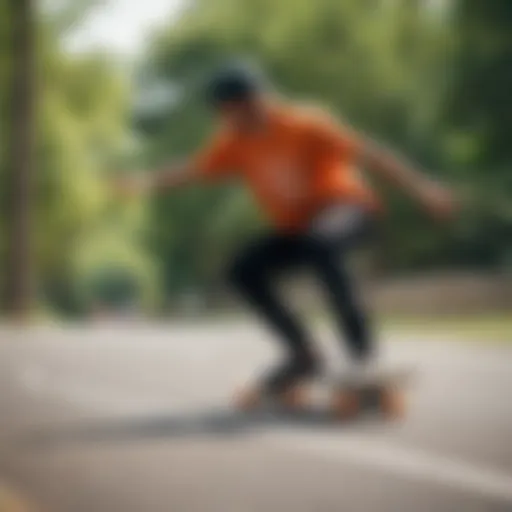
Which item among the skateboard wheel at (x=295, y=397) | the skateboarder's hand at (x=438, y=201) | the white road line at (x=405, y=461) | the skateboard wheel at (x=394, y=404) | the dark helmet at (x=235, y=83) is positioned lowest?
the white road line at (x=405, y=461)

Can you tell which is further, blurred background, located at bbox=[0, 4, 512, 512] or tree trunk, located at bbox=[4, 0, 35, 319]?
tree trunk, located at bbox=[4, 0, 35, 319]

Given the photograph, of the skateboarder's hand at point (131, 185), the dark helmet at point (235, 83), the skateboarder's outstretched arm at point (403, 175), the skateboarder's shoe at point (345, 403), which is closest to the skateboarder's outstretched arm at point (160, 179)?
the skateboarder's hand at point (131, 185)

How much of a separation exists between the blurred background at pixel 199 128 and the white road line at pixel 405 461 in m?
0.19

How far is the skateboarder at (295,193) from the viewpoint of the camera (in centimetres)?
140

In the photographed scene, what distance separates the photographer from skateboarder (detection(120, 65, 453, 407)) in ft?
4.60

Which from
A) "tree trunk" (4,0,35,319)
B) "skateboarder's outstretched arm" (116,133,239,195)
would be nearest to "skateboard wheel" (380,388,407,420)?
"skateboarder's outstretched arm" (116,133,239,195)

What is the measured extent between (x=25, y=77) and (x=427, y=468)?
0.79 metres

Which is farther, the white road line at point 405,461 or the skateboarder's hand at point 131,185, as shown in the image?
the skateboarder's hand at point 131,185

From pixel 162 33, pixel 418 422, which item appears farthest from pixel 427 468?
pixel 162 33

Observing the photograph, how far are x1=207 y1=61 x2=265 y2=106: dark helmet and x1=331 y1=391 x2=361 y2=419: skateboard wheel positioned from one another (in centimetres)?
42

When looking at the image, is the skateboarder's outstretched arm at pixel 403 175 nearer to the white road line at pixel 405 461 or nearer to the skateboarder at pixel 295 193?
the skateboarder at pixel 295 193

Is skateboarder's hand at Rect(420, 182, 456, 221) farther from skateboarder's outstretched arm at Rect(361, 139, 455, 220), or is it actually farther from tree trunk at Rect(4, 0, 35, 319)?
tree trunk at Rect(4, 0, 35, 319)

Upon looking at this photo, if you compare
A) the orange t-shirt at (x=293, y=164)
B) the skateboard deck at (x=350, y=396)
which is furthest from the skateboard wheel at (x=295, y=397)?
the orange t-shirt at (x=293, y=164)

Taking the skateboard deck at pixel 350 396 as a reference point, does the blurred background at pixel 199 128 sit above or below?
above
